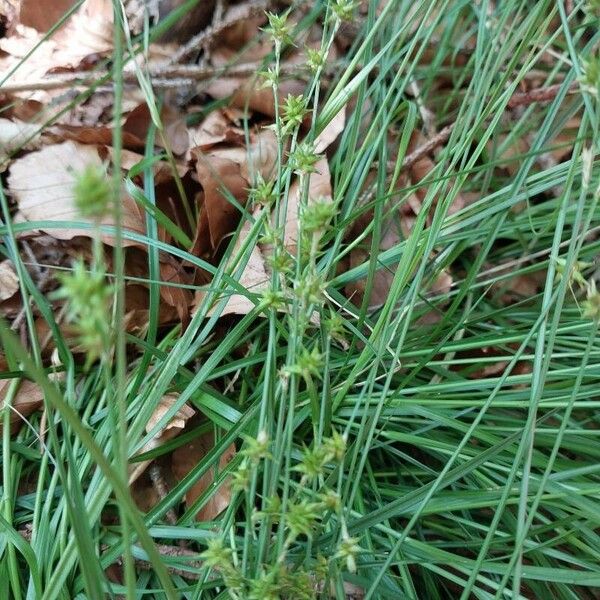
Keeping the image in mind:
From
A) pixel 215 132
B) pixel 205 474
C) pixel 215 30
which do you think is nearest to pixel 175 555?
pixel 205 474

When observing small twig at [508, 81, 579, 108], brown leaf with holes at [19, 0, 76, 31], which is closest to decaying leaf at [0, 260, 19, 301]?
brown leaf with holes at [19, 0, 76, 31]

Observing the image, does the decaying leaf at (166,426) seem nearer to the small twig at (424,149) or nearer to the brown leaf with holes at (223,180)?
the brown leaf with holes at (223,180)

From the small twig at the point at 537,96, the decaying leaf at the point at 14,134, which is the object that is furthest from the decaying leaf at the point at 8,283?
the small twig at the point at 537,96

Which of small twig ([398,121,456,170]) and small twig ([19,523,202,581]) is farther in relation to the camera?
small twig ([398,121,456,170])

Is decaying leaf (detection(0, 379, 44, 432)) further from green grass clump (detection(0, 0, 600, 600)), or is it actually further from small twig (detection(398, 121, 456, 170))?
small twig (detection(398, 121, 456, 170))

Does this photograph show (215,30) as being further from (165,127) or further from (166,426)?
(166,426)

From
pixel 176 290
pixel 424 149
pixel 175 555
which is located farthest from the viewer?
pixel 424 149

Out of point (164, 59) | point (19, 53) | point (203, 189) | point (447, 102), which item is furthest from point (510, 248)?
point (19, 53)
